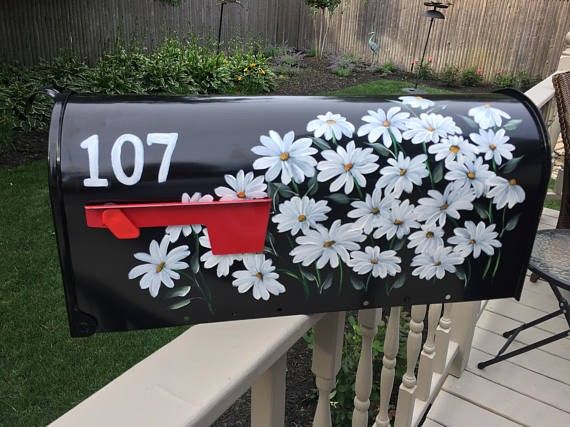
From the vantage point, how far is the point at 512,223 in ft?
2.74

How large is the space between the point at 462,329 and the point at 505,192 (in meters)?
1.39

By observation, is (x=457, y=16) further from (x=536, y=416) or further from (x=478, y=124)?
(x=478, y=124)

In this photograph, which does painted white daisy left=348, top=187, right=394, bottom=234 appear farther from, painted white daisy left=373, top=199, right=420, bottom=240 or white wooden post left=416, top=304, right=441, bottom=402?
→ white wooden post left=416, top=304, right=441, bottom=402

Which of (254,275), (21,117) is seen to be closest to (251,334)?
(254,275)

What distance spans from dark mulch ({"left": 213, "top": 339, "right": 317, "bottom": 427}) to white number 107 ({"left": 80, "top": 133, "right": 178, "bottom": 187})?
5.85ft

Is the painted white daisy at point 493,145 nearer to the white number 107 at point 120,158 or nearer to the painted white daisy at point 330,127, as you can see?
the painted white daisy at point 330,127

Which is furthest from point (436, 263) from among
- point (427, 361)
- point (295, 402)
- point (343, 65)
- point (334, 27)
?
point (334, 27)

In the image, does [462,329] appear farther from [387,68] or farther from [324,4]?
[324,4]

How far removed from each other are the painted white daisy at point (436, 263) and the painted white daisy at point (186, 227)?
344 mm

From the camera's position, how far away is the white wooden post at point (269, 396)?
85cm

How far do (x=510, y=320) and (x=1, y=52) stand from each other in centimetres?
710

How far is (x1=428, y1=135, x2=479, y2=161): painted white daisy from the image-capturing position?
78cm

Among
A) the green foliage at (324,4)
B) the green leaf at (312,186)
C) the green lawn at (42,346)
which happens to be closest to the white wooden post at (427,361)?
the green leaf at (312,186)

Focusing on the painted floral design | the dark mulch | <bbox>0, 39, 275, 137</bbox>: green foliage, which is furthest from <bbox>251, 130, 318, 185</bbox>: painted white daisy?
<bbox>0, 39, 275, 137</bbox>: green foliage
